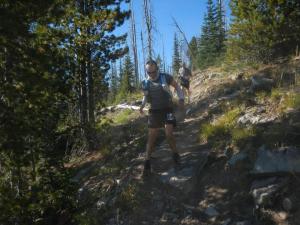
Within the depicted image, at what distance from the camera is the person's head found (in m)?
7.70

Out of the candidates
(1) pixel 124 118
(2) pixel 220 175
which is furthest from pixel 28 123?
(1) pixel 124 118

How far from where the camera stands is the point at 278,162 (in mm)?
6738

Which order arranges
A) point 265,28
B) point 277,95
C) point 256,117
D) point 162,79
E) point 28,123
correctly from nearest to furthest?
point 162,79 → point 28,123 → point 256,117 → point 277,95 → point 265,28

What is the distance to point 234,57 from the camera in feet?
53.3

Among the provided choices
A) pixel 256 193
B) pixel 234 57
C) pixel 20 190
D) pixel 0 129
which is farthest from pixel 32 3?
pixel 234 57

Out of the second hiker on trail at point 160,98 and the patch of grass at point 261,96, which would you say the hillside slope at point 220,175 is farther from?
the second hiker on trail at point 160,98

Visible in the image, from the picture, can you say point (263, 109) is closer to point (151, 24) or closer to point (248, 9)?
point (248, 9)

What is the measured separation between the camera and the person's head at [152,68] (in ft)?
25.3

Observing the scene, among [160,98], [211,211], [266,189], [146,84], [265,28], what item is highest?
[265,28]

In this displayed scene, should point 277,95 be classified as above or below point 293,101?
above

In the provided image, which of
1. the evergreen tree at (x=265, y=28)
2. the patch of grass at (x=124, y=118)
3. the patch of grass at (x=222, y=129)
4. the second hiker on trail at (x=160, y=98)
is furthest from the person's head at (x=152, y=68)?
the patch of grass at (x=124, y=118)

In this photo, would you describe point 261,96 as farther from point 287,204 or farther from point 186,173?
point 287,204

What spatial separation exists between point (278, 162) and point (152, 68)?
2.79 metres

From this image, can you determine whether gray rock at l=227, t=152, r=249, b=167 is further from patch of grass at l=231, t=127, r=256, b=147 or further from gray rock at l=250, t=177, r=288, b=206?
gray rock at l=250, t=177, r=288, b=206
